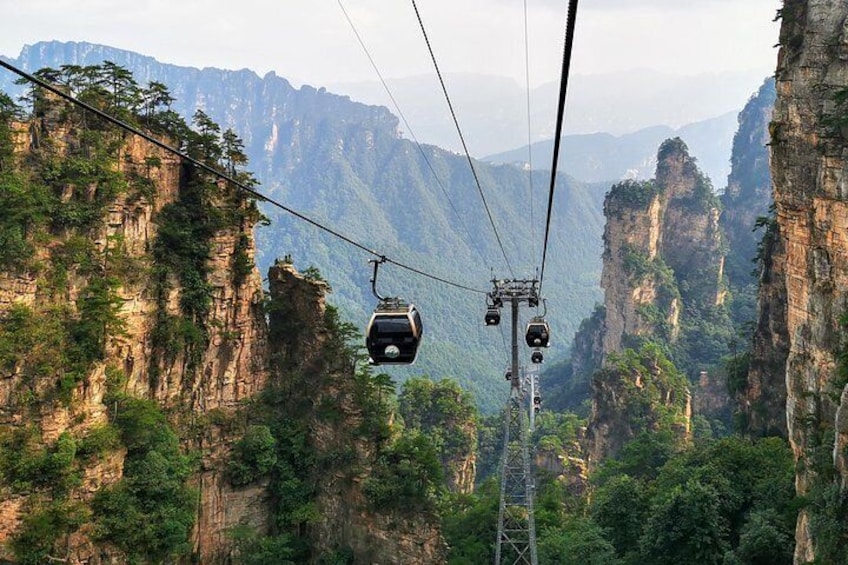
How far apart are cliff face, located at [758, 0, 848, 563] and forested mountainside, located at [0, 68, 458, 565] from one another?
13214mm

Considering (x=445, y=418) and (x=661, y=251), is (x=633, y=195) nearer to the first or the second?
(x=661, y=251)

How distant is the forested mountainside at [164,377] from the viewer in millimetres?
18875

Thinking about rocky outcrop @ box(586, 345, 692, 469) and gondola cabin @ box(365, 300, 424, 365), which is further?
rocky outcrop @ box(586, 345, 692, 469)

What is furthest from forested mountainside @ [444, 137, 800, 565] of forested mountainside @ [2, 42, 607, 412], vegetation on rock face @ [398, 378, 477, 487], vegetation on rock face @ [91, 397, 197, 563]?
forested mountainside @ [2, 42, 607, 412]

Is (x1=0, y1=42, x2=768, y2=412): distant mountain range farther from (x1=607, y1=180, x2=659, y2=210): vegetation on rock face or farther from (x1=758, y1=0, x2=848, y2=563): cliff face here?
(x1=758, y1=0, x2=848, y2=563): cliff face

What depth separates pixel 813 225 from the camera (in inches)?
722

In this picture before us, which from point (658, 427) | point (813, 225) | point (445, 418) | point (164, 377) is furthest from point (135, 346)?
point (658, 427)

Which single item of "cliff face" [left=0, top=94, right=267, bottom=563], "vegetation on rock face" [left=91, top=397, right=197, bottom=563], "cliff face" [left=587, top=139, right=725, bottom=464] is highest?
"cliff face" [left=587, top=139, right=725, bottom=464]

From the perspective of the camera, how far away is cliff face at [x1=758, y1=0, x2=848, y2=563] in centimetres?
1603

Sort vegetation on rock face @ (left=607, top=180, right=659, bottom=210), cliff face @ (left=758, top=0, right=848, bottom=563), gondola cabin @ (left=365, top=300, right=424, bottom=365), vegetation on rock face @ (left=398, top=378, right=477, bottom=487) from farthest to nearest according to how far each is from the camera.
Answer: vegetation on rock face @ (left=607, top=180, right=659, bottom=210)
vegetation on rock face @ (left=398, top=378, right=477, bottom=487)
cliff face @ (left=758, top=0, right=848, bottom=563)
gondola cabin @ (left=365, top=300, right=424, bottom=365)

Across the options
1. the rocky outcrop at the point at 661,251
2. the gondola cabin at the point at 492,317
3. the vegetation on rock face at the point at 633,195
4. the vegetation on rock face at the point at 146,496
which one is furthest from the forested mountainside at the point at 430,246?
the gondola cabin at the point at 492,317

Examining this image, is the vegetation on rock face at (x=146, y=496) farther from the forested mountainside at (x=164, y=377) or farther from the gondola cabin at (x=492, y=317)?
the gondola cabin at (x=492, y=317)

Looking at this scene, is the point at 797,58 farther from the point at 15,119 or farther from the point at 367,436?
the point at 15,119

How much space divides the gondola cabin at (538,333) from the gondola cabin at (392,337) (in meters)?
9.23
